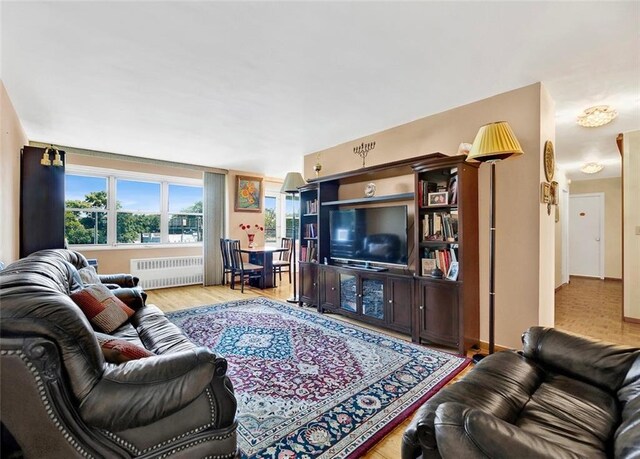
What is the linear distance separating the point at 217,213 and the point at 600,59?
19.3ft

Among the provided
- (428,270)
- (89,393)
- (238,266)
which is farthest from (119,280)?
(428,270)

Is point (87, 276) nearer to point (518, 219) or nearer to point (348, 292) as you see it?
point (348, 292)

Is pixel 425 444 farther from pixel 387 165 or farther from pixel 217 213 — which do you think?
pixel 217 213

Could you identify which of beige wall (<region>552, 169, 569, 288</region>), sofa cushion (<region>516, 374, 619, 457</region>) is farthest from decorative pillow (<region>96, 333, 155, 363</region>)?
beige wall (<region>552, 169, 569, 288</region>)

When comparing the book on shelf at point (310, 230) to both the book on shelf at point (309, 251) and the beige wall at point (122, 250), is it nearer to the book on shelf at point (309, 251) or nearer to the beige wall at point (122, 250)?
the book on shelf at point (309, 251)

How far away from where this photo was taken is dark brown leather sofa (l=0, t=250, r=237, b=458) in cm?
92

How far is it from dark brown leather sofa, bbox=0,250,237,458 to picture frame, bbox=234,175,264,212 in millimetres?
5381

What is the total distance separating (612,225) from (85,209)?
1075 cm

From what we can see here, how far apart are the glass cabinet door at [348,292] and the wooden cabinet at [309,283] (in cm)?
52

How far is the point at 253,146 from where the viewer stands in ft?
15.5

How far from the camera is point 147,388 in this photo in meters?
1.16

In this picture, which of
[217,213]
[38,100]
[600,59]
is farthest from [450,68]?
[217,213]

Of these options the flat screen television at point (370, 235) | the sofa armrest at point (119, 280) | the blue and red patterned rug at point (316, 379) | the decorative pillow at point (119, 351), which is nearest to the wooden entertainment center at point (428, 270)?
the flat screen television at point (370, 235)

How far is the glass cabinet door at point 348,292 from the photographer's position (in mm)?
3696
